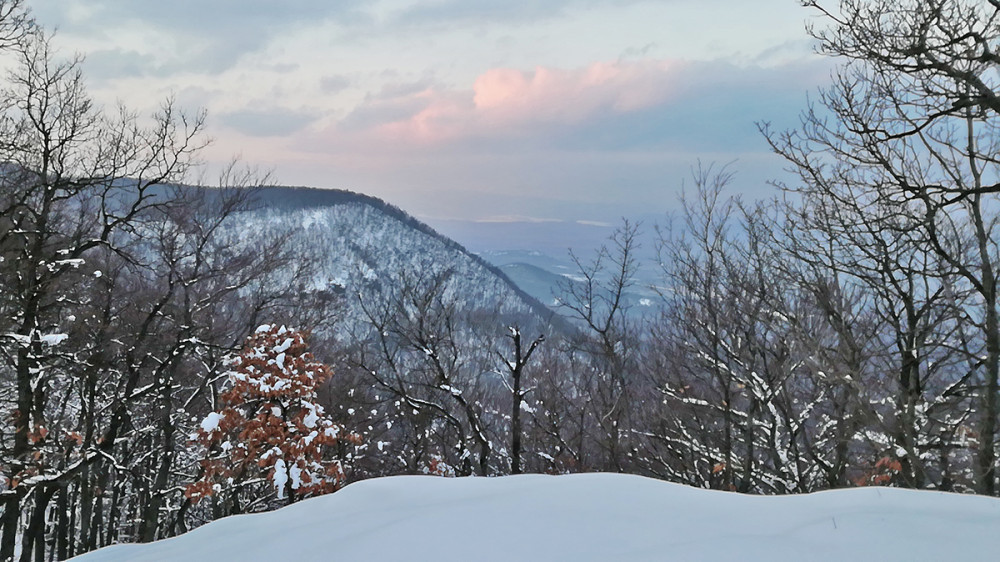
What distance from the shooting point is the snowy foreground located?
9.37ft

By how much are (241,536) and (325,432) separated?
5835 mm

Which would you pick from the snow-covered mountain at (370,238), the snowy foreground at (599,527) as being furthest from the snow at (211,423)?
the snow-covered mountain at (370,238)

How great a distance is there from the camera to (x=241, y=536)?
3.91 m

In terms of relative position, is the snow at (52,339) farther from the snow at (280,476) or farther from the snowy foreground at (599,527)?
the snowy foreground at (599,527)

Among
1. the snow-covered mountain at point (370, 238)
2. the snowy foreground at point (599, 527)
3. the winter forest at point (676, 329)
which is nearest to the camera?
the snowy foreground at point (599, 527)

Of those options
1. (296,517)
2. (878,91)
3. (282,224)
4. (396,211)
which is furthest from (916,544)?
(396,211)

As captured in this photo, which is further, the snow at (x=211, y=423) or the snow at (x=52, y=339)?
the snow at (x=52, y=339)

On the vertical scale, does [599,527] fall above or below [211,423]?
above

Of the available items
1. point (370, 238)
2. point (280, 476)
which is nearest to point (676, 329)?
point (280, 476)

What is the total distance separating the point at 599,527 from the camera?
3285 mm

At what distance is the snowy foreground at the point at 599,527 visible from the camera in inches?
112

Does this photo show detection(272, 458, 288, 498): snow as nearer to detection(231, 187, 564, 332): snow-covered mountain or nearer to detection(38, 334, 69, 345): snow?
detection(38, 334, 69, 345): snow

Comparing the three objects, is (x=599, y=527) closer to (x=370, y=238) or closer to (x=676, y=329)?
(x=676, y=329)

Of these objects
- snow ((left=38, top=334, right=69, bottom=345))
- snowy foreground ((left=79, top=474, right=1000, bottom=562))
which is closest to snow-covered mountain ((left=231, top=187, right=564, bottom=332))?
snow ((left=38, top=334, right=69, bottom=345))
